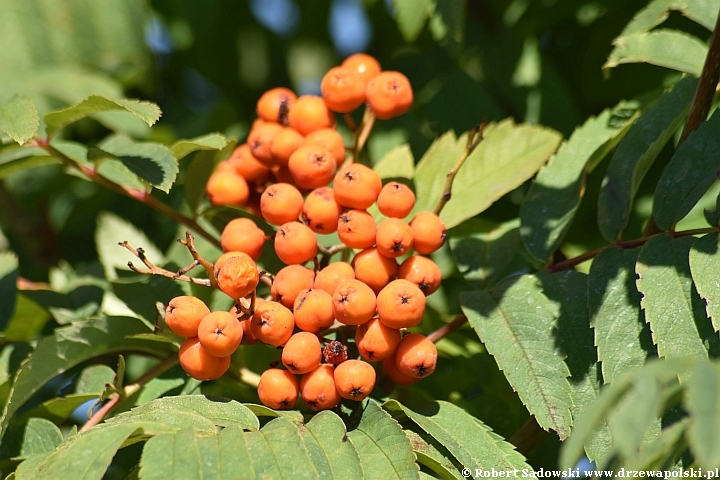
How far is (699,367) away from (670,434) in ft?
0.35

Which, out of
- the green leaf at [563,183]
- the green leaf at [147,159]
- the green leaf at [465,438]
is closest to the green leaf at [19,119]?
the green leaf at [147,159]

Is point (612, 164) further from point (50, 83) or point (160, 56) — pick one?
point (160, 56)

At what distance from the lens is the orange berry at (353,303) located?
1196 millimetres

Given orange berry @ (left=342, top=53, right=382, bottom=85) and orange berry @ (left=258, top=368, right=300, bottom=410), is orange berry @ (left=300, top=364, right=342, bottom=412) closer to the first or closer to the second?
orange berry @ (left=258, top=368, right=300, bottom=410)

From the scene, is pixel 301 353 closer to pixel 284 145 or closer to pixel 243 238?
pixel 243 238

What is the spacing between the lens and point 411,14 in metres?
1.69

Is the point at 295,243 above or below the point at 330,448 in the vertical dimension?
above

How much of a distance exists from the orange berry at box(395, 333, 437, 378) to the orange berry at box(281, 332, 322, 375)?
→ 5.3 inches

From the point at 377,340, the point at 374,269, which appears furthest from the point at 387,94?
the point at 377,340

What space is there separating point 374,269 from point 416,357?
17 cm

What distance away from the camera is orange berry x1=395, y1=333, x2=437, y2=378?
3.97 ft

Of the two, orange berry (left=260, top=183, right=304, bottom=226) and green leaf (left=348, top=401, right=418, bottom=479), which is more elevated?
orange berry (left=260, top=183, right=304, bottom=226)

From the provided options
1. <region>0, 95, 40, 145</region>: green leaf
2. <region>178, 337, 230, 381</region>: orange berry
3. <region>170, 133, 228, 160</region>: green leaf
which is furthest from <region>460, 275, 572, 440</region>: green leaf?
<region>0, 95, 40, 145</region>: green leaf

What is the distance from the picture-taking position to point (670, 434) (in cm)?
86
